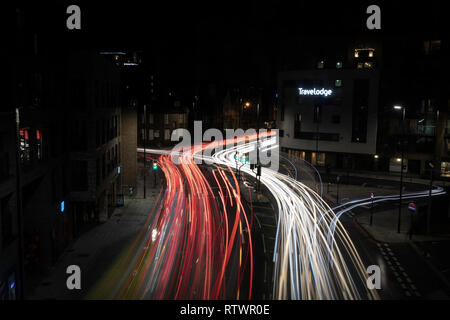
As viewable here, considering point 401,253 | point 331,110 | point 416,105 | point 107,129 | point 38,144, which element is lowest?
point 401,253

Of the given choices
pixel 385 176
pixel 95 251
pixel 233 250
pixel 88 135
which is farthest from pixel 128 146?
pixel 385 176

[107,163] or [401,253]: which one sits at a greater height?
[107,163]

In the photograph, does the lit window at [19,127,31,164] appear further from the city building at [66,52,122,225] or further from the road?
the road

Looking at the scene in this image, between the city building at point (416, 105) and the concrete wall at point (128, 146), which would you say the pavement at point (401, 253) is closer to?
the concrete wall at point (128, 146)

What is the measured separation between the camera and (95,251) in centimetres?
2283

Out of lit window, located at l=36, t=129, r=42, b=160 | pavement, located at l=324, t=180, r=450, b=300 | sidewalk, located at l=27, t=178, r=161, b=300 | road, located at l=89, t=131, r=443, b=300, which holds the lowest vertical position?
pavement, located at l=324, t=180, r=450, b=300

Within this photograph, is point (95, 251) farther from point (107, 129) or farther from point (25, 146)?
point (107, 129)

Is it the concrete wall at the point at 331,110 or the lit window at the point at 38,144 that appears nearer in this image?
the lit window at the point at 38,144

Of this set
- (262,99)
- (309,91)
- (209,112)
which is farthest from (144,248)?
(262,99)

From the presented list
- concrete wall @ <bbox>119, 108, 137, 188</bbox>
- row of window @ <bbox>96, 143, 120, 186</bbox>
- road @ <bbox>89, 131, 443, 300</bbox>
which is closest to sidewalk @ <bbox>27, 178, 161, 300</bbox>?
road @ <bbox>89, 131, 443, 300</bbox>

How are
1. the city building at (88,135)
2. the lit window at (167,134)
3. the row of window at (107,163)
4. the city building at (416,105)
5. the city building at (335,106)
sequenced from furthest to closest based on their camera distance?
1. the lit window at (167,134)
2. the city building at (335,106)
3. the city building at (416,105)
4. the row of window at (107,163)
5. the city building at (88,135)

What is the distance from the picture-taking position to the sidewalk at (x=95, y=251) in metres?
17.9

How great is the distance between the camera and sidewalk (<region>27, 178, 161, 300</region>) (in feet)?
58.6

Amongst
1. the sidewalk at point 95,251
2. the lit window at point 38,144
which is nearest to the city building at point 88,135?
the sidewalk at point 95,251
